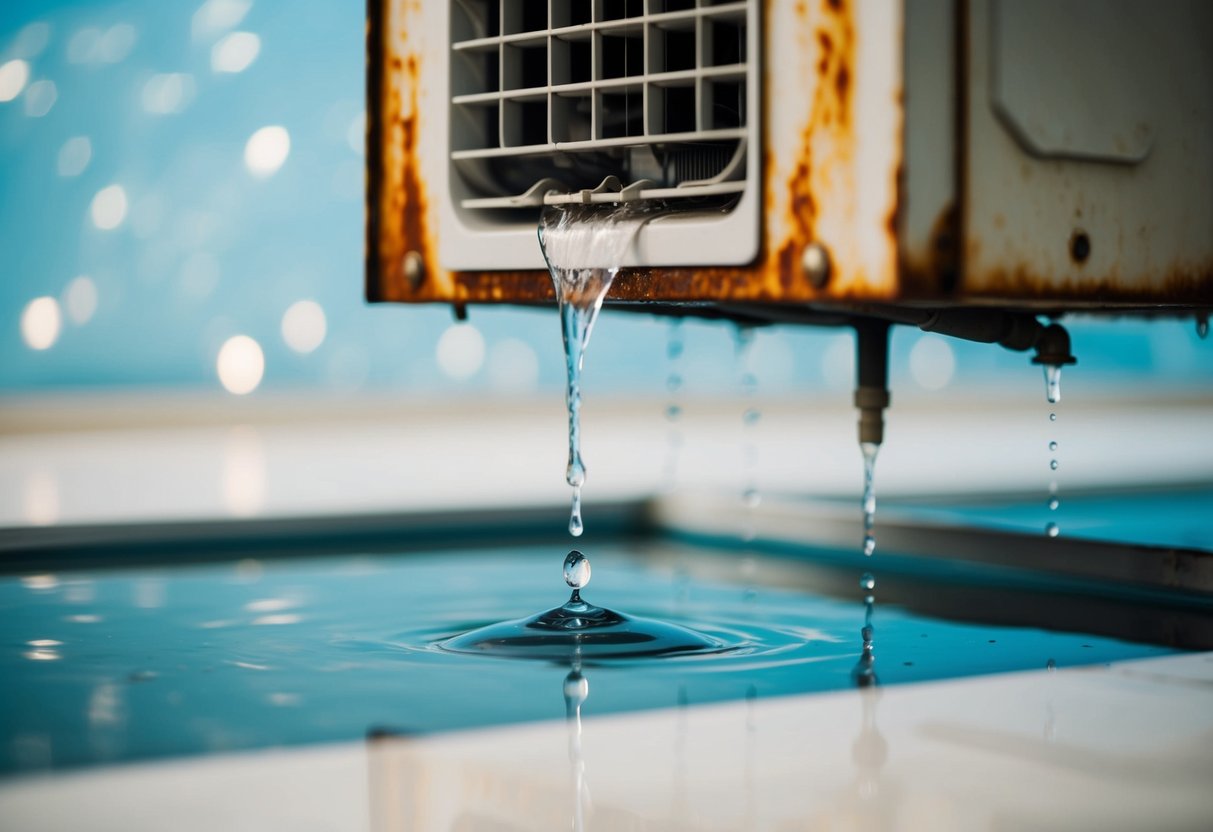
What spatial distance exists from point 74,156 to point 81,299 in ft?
1.61

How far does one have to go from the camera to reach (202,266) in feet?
17.8

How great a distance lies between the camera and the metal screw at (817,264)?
127cm

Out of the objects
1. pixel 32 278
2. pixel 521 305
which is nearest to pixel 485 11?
pixel 521 305

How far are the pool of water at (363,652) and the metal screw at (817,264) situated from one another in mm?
336

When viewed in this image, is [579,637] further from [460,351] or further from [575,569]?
[460,351]

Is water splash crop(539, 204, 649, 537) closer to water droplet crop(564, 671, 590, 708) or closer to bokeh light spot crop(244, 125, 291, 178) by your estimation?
water droplet crop(564, 671, 590, 708)

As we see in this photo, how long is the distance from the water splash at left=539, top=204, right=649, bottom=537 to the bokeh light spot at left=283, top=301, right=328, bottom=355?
4.17 meters

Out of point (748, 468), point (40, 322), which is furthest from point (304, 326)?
point (748, 468)

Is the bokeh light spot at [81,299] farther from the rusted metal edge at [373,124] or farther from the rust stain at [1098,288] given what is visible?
the rust stain at [1098,288]

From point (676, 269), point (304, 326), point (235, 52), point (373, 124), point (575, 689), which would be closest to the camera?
point (575, 689)

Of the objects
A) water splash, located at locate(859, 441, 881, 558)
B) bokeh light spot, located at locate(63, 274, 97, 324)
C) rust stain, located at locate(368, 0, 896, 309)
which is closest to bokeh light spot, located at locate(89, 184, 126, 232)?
bokeh light spot, located at locate(63, 274, 97, 324)

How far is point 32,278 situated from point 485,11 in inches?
157

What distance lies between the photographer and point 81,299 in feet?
17.2

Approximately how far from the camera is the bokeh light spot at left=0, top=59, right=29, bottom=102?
507cm
